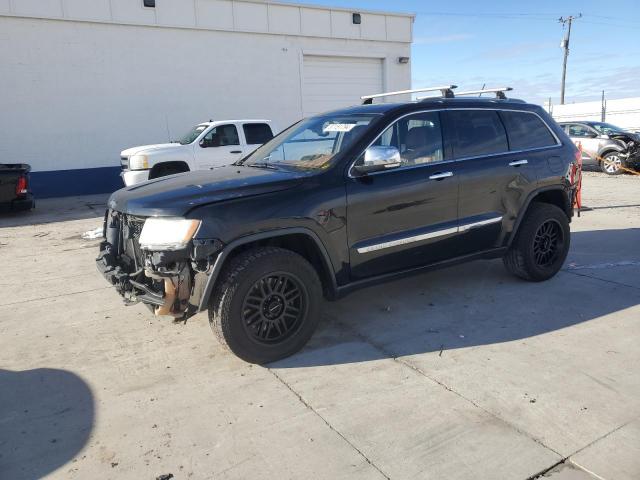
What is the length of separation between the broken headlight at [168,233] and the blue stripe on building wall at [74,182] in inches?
482

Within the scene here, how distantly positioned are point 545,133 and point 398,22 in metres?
15.2

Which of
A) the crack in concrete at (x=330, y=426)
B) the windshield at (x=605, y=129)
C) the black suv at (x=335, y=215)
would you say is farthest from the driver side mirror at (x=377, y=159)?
the windshield at (x=605, y=129)

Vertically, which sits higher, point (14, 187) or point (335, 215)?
point (335, 215)

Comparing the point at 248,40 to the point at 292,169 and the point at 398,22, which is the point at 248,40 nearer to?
the point at 398,22

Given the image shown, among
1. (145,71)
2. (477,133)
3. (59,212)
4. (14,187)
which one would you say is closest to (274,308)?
(477,133)

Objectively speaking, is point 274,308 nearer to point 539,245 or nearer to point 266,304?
point 266,304

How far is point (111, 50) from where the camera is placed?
14195 millimetres

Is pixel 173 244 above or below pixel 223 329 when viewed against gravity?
above

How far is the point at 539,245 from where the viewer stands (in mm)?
5273

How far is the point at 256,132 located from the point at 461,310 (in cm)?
844

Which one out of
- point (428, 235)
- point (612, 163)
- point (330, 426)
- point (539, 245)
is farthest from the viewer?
point (612, 163)

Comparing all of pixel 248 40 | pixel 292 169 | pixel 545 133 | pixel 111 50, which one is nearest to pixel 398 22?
pixel 248 40

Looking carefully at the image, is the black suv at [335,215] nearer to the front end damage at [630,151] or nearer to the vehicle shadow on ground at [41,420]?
the vehicle shadow on ground at [41,420]

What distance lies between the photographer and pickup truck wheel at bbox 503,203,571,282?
5113 mm
